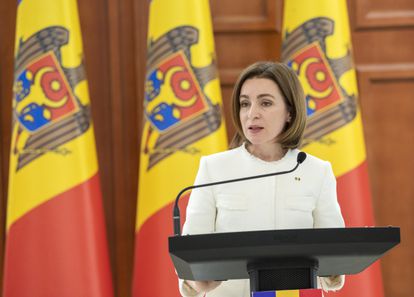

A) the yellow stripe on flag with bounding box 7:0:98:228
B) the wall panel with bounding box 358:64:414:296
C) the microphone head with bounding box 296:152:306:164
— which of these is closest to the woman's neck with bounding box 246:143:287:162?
the microphone head with bounding box 296:152:306:164

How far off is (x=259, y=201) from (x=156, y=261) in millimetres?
1540

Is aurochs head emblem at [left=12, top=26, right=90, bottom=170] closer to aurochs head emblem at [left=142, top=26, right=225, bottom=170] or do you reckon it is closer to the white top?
aurochs head emblem at [left=142, top=26, right=225, bottom=170]

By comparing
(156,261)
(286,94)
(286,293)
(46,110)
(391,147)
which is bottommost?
(286,293)

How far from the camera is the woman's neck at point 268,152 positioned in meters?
1.80

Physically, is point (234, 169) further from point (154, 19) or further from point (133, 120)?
point (133, 120)

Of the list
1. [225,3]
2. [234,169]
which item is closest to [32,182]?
[225,3]

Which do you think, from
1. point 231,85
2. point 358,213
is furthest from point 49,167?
point 358,213

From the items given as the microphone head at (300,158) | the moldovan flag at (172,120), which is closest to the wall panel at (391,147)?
the moldovan flag at (172,120)

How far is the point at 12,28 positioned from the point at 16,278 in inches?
48.2

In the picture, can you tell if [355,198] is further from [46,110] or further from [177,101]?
[46,110]

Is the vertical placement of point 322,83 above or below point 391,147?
above

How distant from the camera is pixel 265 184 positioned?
1725 millimetres

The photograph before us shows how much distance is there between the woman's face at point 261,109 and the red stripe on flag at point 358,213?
149 centimetres

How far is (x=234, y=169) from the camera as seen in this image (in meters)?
1.78
